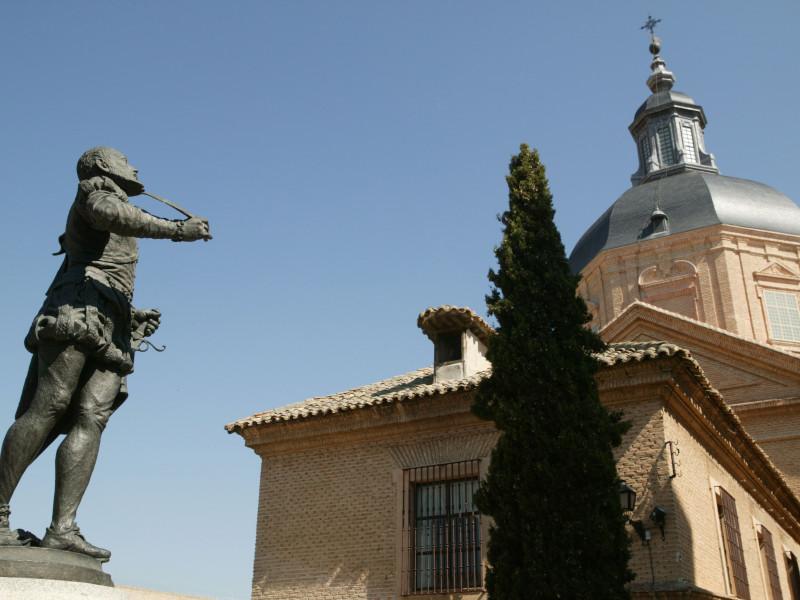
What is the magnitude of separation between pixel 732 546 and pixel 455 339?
5040 mm

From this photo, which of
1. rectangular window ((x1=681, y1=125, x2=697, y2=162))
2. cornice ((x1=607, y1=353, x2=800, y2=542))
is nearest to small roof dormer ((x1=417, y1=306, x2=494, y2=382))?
cornice ((x1=607, y1=353, x2=800, y2=542))

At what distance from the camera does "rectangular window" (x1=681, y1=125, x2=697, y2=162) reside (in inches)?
1172

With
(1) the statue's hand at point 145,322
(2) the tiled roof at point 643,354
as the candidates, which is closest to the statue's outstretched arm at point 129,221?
(1) the statue's hand at point 145,322

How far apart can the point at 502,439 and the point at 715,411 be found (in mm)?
4826

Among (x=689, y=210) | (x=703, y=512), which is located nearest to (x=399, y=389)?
(x=703, y=512)

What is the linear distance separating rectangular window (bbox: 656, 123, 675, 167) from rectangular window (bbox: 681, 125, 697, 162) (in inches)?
18.3

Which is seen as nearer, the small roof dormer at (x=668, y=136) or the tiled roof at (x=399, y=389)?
the tiled roof at (x=399, y=389)

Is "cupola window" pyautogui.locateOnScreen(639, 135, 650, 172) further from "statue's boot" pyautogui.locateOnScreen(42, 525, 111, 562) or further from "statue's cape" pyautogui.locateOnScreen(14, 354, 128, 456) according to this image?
"statue's boot" pyautogui.locateOnScreen(42, 525, 111, 562)

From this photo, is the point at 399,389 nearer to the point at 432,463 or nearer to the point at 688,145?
the point at 432,463

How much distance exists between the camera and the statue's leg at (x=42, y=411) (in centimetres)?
352

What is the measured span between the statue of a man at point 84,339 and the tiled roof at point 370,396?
7254mm

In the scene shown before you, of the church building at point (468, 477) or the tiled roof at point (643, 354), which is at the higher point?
the tiled roof at point (643, 354)

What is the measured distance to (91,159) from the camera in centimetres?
408

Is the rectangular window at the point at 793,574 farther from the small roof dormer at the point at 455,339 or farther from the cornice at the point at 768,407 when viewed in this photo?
the small roof dormer at the point at 455,339
